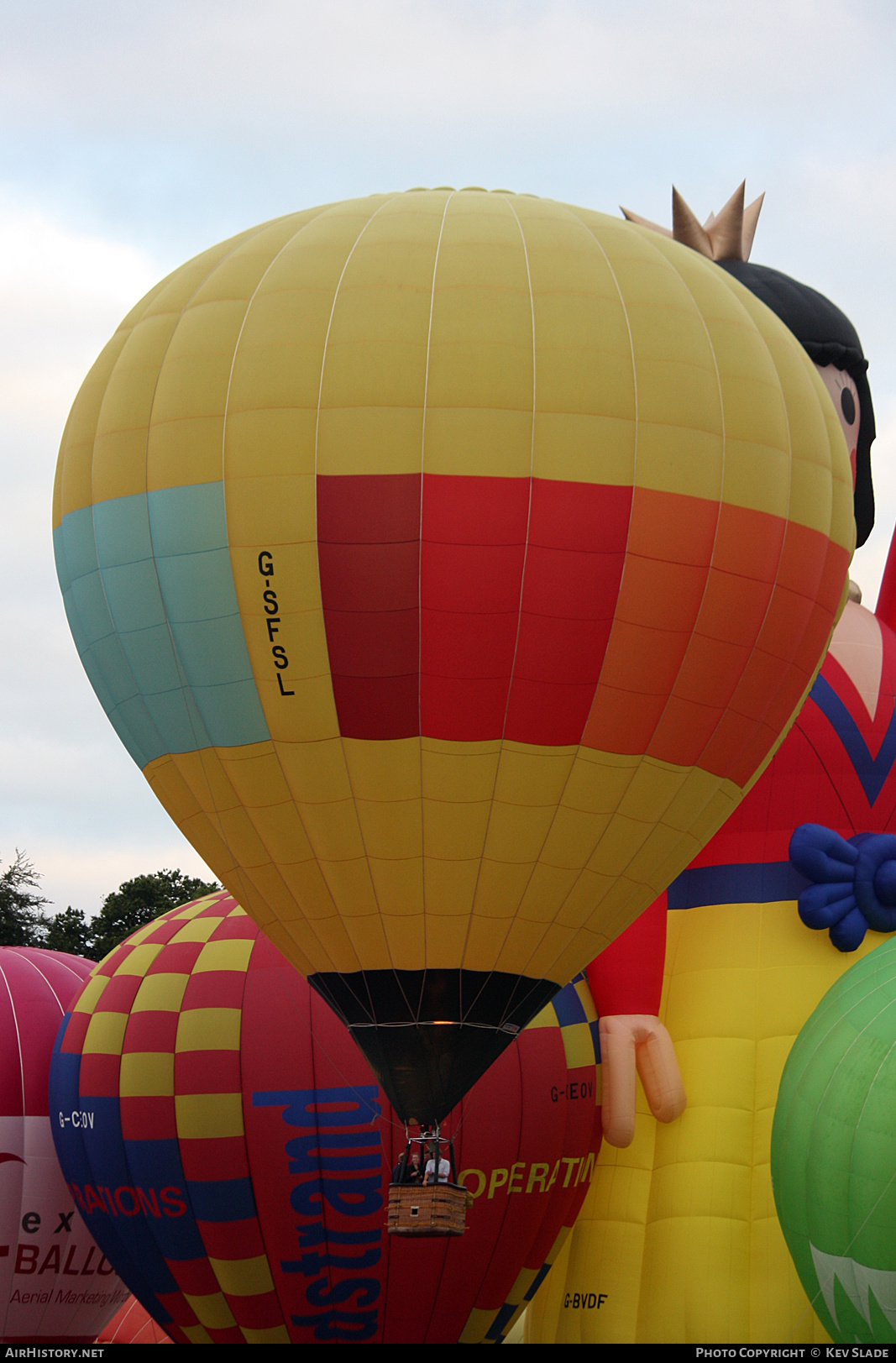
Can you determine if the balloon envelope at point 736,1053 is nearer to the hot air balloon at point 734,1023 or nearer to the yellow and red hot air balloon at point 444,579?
the hot air balloon at point 734,1023

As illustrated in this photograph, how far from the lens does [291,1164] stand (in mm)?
9609

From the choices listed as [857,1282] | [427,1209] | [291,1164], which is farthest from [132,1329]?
[857,1282]

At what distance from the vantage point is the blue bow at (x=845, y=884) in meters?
9.99

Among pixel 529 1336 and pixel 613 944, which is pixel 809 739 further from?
pixel 529 1336

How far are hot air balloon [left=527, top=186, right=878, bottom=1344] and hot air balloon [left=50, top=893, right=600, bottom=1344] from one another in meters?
0.42

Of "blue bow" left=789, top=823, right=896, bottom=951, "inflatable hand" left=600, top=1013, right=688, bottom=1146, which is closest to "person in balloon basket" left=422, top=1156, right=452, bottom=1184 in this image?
"inflatable hand" left=600, top=1013, right=688, bottom=1146

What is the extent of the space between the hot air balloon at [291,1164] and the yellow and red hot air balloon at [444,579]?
1849 mm

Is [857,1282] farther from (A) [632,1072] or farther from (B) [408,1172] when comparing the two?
(A) [632,1072]

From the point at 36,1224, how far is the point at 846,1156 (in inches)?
226

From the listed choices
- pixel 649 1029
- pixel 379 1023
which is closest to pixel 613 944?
pixel 649 1029

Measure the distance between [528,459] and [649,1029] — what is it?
409 centimetres

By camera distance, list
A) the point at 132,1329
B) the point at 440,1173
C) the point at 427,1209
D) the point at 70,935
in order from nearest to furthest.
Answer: the point at 427,1209
the point at 440,1173
the point at 132,1329
the point at 70,935

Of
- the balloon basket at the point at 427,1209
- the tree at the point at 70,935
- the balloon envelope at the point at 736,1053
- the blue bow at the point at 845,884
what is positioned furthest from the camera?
the tree at the point at 70,935

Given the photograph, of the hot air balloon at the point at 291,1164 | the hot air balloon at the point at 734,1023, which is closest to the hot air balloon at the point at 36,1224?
the hot air balloon at the point at 291,1164
